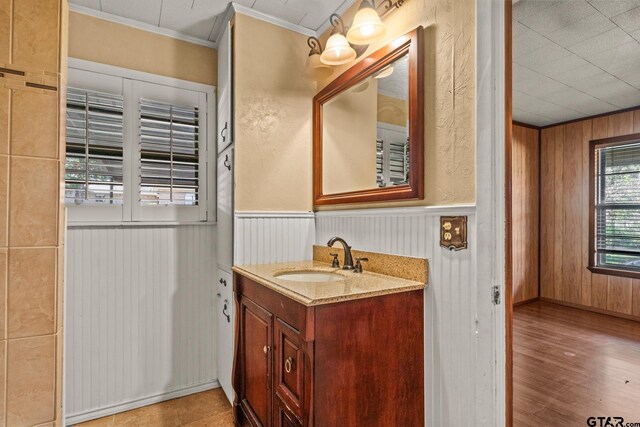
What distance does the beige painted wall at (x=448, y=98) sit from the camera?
1282 millimetres

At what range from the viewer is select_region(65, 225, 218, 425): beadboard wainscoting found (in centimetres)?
200

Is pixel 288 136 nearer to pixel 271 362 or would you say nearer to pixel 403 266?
pixel 403 266

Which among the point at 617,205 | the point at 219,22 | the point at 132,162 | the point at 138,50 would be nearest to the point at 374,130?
the point at 219,22

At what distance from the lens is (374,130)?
1791 mm

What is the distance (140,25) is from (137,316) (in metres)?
1.85

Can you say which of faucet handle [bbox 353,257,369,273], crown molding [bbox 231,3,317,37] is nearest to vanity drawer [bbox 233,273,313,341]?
faucet handle [bbox 353,257,369,273]

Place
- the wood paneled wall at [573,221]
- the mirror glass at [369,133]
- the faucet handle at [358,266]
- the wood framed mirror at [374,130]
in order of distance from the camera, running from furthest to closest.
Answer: the wood paneled wall at [573,221] < the faucet handle at [358,266] < the mirror glass at [369,133] < the wood framed mirror at [374,130]

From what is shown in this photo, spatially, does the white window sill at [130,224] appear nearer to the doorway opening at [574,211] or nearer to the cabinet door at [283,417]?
the cabinet door at [283,417]

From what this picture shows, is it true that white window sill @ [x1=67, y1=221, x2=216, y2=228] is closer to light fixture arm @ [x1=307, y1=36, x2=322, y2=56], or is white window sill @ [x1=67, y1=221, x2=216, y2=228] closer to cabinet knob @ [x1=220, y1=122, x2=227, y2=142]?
cabinet knob @ [x1=220, y1=122, x2=227, y2=142]

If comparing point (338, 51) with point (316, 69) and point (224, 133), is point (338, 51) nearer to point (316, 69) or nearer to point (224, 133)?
point (316, 69)

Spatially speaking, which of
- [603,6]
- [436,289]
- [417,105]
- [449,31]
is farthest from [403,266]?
[603,6]

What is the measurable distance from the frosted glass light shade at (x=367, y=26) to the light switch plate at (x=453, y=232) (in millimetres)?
922

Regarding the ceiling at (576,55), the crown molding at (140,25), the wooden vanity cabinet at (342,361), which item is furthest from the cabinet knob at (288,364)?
the ceiling at (576,55)

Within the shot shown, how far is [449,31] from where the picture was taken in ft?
4.45
